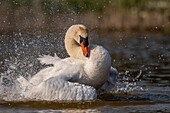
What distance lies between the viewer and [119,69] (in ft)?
59.7

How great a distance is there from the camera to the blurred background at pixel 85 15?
25.6 m

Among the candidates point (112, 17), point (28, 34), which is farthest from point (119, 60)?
point (112, 17)

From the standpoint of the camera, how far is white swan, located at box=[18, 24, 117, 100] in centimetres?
1221

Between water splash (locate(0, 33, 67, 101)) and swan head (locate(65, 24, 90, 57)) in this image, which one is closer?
swan head (locate(65, 24, 90, 57))

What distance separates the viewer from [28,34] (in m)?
24.8

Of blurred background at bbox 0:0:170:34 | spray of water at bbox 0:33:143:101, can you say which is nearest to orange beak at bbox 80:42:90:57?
spray of water at bbox 0:33:143:101

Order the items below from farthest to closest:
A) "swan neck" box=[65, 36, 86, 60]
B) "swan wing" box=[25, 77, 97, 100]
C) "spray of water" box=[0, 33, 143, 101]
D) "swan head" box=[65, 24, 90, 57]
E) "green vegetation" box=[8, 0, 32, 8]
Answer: "green vegetation" box=[8, 0, 32, 8] < "spray of water" box=[0, 33, 143, 101] < "swan neck" box=[65, 36, 86, 60] < "swan head" box=[65, 24, 90, 57] < "swan wing" box=[25, 77, 97, 100]

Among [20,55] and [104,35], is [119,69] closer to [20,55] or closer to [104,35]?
[20,55]

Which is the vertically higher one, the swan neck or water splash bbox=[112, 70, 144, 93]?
the swan neck

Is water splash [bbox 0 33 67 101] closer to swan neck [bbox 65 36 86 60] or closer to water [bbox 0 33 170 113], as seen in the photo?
water [bbox 0 33 170 113]

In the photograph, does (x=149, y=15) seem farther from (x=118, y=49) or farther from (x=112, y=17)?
(x=118, y=49)

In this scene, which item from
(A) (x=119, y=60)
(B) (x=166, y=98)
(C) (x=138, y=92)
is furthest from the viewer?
(A) (x=119, y=60)

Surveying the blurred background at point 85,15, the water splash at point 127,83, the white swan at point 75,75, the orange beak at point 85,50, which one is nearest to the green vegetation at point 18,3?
the blurred background at point 85,15

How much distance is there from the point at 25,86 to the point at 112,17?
47.9 feet
